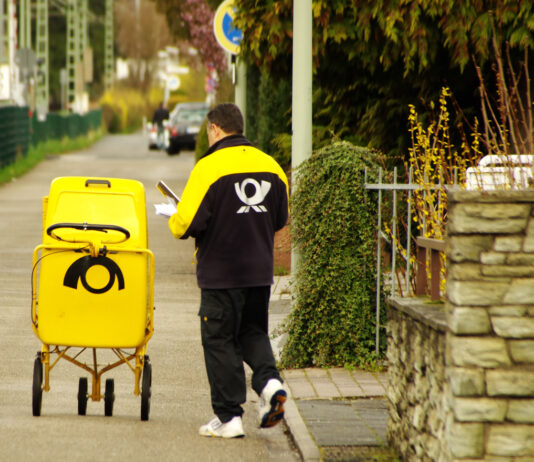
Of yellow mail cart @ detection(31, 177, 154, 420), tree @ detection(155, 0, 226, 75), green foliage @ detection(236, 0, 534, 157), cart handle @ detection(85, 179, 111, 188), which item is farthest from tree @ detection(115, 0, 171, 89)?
yellow mail cart @ detection(31, 177, 154, 420)

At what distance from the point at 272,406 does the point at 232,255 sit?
81 centimetres

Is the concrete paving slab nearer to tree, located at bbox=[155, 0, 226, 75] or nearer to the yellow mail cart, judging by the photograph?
the yellow mail cart

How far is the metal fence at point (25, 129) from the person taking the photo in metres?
29.8

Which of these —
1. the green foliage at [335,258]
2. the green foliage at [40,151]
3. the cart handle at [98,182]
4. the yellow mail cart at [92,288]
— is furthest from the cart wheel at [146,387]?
the green foliage at [40,151]

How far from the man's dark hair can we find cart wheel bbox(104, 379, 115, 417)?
63.2 inches

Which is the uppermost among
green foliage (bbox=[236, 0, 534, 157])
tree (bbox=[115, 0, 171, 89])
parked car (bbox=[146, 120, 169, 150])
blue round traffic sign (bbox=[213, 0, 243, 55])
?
tree (bbox=[115, 0, 171, 89])

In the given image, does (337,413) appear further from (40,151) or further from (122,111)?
(122,111)

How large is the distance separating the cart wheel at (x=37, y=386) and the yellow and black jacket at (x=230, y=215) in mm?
1115

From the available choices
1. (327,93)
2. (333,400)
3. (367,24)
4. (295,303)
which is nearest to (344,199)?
(295,303)

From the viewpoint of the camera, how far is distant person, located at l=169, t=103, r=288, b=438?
6.11m

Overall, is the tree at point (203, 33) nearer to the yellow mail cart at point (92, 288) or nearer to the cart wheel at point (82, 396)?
the cart wheel at point (82, 396)

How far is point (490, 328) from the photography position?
15.3ft

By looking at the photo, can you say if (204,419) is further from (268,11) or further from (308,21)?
(268,11)

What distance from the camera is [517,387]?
15.2ft
